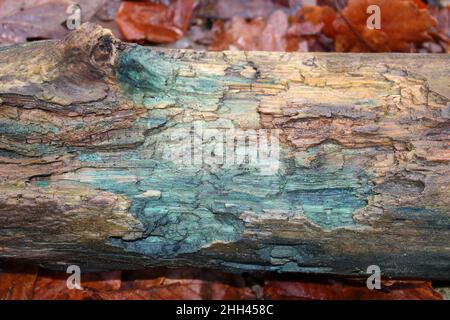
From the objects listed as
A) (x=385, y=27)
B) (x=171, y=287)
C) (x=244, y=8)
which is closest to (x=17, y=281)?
(x=171, y=287)

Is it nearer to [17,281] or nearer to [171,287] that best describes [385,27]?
[171,287]

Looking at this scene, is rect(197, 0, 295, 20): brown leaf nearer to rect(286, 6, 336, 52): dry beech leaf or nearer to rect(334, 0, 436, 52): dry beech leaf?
rect(286, 6, 336, 52): dry beech leaf

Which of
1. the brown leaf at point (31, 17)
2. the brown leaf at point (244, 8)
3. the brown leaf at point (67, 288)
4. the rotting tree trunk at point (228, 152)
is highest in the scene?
the brown leaf at point (244, 8)

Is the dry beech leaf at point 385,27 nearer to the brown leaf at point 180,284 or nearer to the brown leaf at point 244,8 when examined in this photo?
the brown leaf at point 244,8

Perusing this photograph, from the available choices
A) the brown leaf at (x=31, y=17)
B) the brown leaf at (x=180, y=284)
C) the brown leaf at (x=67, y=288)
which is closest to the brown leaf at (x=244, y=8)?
the brown leaf at (x=31, y=17)

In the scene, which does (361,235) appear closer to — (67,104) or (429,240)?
(429,240)

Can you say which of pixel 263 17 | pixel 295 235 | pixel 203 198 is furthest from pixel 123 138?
pixel 263 17
